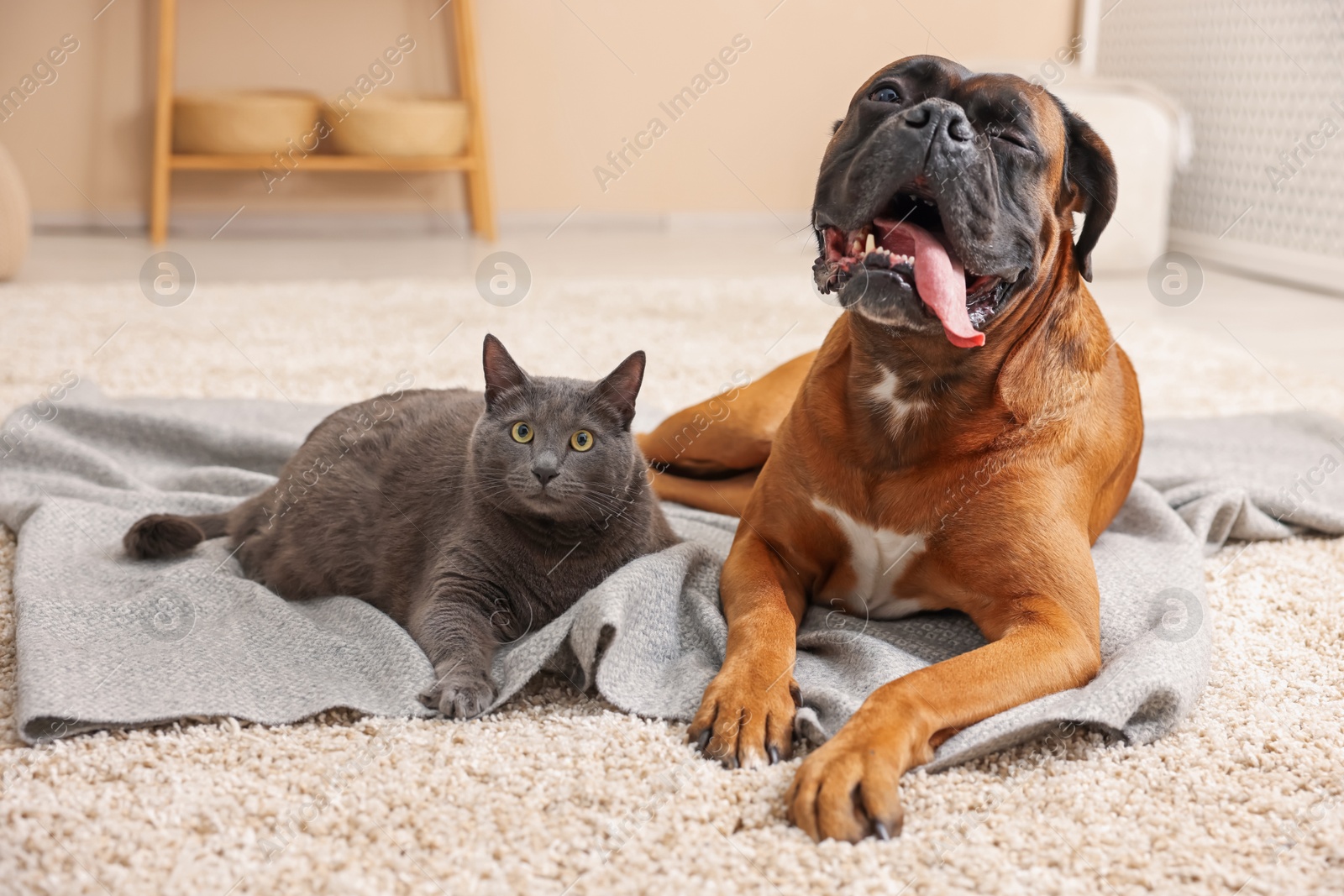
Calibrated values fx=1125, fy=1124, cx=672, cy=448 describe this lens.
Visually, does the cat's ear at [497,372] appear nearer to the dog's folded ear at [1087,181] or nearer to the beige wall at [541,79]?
the dog's folded ear at [1087,181]

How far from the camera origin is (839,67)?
23.0ft

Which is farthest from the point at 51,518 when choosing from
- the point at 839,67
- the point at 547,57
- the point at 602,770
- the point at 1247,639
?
the point at 839,67

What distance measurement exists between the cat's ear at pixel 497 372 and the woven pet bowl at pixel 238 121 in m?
4.53

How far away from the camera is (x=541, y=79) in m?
6.71

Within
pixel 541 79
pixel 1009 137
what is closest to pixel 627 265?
pixel 541 79

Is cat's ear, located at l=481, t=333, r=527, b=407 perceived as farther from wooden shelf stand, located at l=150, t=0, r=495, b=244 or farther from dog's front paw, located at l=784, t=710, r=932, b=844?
wooden shelf stand, located at l=150, t=0, r=495, b=244

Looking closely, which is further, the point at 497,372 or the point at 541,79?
the point at 541,79

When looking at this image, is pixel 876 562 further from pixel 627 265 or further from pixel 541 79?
Result: pixel 541 79

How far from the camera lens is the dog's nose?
1584 mm

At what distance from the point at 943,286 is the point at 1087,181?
421 millimetres

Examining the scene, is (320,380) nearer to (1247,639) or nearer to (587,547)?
(587,547)

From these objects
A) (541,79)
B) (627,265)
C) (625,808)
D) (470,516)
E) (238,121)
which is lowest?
(627,265)

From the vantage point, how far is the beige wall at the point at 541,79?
20.1 ft

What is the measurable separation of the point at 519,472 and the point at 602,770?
1.66ft
